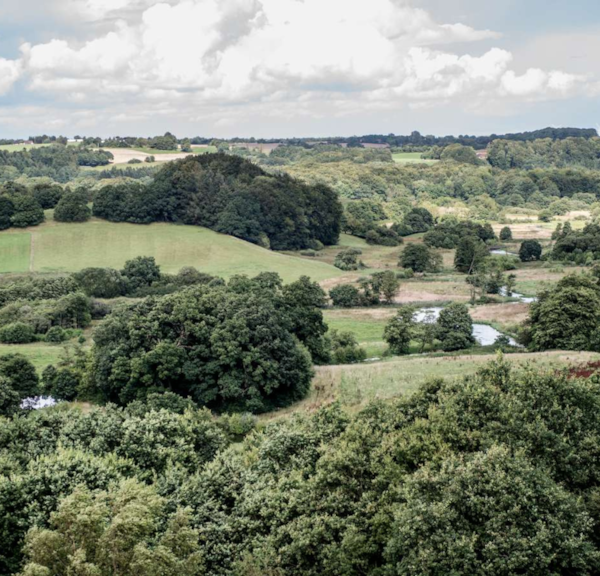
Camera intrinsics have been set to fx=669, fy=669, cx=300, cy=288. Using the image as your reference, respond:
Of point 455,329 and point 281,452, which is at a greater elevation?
point 281,452

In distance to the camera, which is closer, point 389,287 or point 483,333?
point 483,333

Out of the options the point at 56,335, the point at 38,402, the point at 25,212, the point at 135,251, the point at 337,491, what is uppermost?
the point at 25,212

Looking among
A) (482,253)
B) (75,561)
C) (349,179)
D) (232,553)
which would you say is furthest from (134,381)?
(349,179)

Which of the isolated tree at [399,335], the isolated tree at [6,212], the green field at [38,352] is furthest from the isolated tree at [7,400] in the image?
the isolated tree at [6,212]

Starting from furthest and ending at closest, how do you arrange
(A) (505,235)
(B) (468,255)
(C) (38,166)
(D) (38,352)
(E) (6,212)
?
(C) (38,166) < (A) (505,235) < (E) (6,212) < (B) (468,255) < (D) (38,352)

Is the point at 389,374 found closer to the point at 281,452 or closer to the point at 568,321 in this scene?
the point at 568,321

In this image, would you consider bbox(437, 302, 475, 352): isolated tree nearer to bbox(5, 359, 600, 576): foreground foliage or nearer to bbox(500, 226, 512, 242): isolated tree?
bbox(5, 359, 600, 576): foreground foliage

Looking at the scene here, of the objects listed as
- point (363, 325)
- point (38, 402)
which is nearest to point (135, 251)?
point (363, 325)

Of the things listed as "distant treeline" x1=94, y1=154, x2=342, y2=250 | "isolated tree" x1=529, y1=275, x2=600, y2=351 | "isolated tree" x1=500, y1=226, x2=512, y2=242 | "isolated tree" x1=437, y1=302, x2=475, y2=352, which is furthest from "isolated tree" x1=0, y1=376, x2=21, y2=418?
"isolated tree" x1=500, y1=226, x2=512, y2=242

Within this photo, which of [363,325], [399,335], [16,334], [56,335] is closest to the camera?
[399,335]
